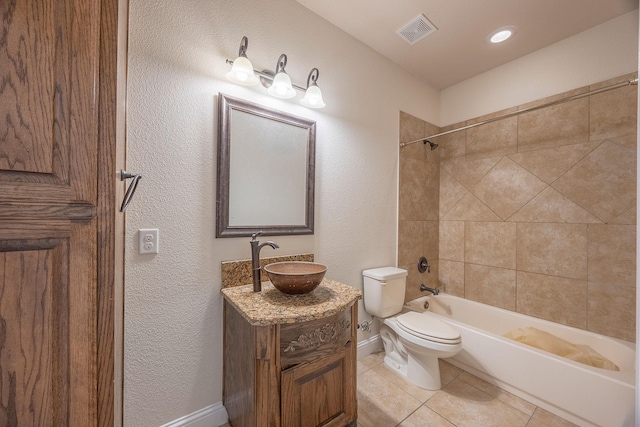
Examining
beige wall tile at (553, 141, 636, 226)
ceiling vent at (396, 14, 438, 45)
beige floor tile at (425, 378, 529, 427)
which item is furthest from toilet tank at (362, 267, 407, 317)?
ceiling vent at (396, 14, 438, 45)

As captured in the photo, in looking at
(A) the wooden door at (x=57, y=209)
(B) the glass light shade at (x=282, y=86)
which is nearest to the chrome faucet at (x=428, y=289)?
(B) the glass light shade at (x=282, y=86)

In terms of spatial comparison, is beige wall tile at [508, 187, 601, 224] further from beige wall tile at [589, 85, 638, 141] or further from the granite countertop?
the granite countertop

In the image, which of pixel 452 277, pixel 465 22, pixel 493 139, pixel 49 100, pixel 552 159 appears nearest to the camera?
pixel 49 100

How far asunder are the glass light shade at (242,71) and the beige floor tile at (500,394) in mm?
2520

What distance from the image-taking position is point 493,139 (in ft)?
7.57

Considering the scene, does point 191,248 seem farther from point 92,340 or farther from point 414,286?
point 414,286

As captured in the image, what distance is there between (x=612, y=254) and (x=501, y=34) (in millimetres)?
1813

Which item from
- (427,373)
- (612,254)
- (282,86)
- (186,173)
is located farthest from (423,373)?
(282,86)

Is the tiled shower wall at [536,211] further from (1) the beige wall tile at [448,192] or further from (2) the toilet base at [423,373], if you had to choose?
(2) the toilet base at [423,373]

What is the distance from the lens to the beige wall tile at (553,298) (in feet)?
5.99

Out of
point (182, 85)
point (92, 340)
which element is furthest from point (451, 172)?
point (92, 340)

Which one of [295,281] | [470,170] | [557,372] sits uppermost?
[470,170]

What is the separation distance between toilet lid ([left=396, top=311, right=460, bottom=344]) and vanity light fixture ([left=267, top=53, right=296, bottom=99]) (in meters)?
1.77

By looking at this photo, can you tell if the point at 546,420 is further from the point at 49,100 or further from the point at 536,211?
the point at 49,100
